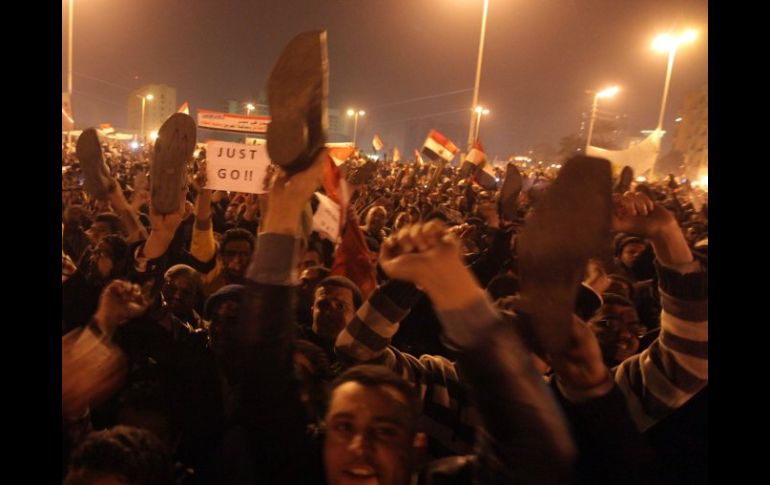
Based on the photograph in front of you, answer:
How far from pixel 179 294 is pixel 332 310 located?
1099 mm

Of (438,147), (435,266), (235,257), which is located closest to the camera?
(435,266)

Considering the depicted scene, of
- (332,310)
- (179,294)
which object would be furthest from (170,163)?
(332,310)

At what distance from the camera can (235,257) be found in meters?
4.22

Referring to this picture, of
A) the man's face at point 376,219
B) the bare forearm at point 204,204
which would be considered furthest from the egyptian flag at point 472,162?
the bare forearm at point 204,204

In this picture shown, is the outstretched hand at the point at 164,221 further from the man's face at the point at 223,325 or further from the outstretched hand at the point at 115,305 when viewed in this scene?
the outstretched hand at the point at 115,305

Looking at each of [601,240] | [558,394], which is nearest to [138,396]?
[558,394]

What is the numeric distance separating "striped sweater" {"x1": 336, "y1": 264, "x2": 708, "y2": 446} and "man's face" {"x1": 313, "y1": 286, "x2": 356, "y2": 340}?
595 millimetres

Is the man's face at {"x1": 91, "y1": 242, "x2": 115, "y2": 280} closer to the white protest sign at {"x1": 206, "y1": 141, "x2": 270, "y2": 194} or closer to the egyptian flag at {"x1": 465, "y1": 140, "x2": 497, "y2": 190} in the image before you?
the white protest sign at {"x1": 206, "y1": 141, "x2": 270, "y2": 194}

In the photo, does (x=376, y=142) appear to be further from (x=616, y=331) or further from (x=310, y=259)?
(x=616, y=331)

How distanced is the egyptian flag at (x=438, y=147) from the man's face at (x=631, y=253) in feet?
20.3

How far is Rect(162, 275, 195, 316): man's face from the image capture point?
10.7 ft

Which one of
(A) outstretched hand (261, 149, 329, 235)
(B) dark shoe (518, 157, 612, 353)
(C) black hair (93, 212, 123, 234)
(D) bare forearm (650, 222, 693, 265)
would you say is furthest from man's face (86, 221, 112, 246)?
(D) bare forearm (650, 222, 693, 265)
